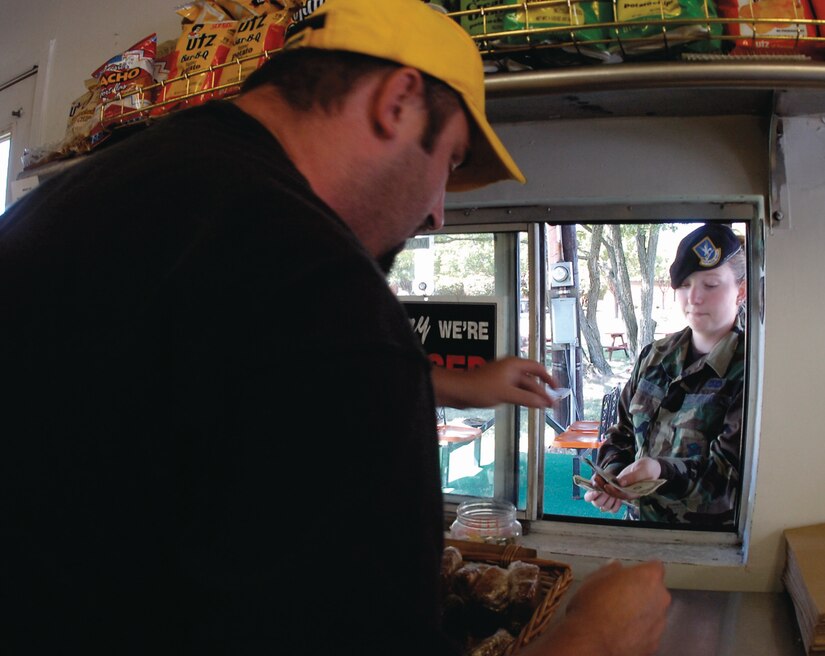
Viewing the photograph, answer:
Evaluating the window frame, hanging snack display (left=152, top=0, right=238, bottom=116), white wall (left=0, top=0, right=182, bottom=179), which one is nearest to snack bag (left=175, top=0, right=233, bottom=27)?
hanging snack display (left=152, top=0, right=238, bottom=116)

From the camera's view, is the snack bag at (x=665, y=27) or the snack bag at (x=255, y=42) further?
the snack bag at (x=255, y=42)

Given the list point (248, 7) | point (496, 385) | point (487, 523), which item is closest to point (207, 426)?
point (496, 385)

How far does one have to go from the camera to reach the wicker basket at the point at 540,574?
0.85 m

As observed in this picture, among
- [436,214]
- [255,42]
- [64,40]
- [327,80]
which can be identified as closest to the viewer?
Result: [327,80]

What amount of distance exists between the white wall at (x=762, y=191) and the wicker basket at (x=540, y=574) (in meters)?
0.31

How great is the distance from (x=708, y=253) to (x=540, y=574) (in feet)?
2.29

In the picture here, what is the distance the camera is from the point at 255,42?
47.6 inches

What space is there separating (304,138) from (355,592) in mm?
345

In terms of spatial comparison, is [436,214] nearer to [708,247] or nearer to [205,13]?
[708,247]

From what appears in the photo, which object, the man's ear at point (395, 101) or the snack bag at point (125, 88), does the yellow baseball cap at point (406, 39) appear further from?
the snack bag at point (125, 88)

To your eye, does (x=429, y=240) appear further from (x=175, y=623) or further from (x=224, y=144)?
(x=175, y=623)

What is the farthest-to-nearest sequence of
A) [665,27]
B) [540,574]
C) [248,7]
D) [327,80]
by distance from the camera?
[248,7] < [540,574] < [665,27] < [327,80]

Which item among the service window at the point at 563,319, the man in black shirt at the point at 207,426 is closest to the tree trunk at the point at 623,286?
the service window at the point at 563,319

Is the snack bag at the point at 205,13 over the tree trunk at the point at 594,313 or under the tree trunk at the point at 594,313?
over
